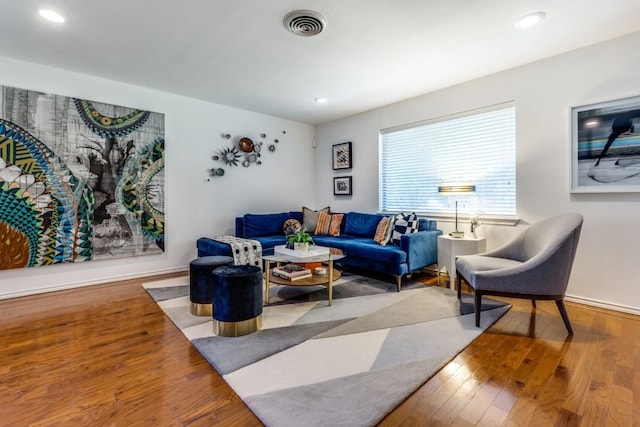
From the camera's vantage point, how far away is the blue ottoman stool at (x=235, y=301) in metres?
2.19

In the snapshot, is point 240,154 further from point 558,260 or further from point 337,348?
point 558,260

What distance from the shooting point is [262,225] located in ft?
15.0

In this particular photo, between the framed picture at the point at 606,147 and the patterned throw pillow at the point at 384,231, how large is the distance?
1.89 m

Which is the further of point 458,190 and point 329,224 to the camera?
point 329,224

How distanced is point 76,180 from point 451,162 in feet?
15.1

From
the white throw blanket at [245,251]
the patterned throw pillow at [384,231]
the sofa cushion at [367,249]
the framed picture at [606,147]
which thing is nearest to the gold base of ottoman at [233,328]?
the white throw blanket at [245,251]

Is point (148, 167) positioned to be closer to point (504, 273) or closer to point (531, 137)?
point (504, 273)

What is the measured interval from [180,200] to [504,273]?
13.1 feet

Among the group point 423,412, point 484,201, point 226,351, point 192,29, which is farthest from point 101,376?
point 484,201

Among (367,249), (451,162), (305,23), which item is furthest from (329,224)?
(305,23)

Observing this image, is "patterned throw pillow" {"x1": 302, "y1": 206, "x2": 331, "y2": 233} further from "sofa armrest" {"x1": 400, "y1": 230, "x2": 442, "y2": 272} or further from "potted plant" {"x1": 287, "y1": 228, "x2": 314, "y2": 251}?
"sofa armrest" {"x1": 400, "y1": 230, "x2": 442, "y2": 272}

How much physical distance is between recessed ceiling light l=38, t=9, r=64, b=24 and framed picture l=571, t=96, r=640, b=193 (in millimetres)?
4662

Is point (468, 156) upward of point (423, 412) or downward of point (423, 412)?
upward

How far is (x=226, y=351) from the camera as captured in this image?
2021 millimetres
